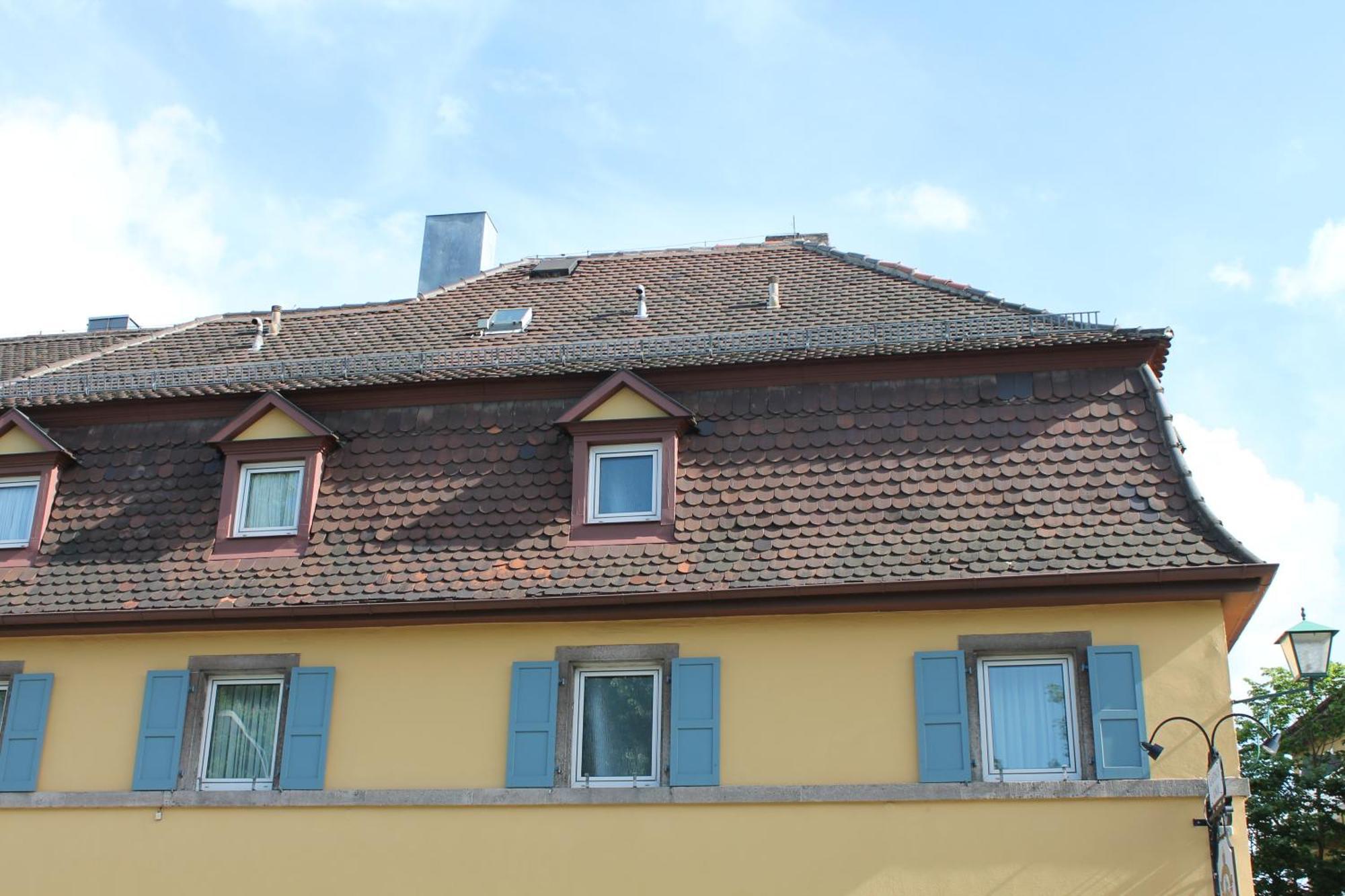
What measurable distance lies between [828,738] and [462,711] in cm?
321

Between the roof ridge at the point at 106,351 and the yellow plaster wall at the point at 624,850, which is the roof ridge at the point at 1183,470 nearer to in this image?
the yellow plaster wall at the point at 624,850

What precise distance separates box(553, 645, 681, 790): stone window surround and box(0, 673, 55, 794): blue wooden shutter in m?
4.81

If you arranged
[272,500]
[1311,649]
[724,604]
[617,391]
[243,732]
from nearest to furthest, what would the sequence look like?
[1311,649] → [724,604] → [243,732] → [617,391] → [272,500]

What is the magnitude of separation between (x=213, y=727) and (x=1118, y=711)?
794 cm

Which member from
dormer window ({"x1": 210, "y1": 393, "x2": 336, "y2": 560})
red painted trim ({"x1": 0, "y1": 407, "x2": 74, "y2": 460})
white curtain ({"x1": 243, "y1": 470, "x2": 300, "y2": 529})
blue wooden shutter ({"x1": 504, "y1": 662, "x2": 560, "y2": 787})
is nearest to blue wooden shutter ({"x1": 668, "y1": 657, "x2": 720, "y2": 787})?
blue wooden shutter ({"x1": 504, "y1": 662, "x2": 560, "y2": 787})

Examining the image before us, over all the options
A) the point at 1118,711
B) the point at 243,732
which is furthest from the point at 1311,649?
the point at 243,732

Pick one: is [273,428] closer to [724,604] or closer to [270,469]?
[270,469]

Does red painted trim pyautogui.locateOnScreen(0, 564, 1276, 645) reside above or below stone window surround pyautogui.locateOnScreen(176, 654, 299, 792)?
above

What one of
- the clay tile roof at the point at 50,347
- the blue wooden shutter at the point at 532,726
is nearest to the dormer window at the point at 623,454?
the blue wooden shutter at the point at 532,726

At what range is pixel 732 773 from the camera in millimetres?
12070

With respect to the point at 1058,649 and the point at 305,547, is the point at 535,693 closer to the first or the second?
the point at 305,547

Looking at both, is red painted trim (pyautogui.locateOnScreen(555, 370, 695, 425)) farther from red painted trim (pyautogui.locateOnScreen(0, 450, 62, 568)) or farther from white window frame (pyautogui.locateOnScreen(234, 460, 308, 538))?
red painted trim (pyautogui.locateOnScreen(0, 450, 62, 568))

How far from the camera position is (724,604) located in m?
12.4

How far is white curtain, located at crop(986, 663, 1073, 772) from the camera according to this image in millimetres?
11797
